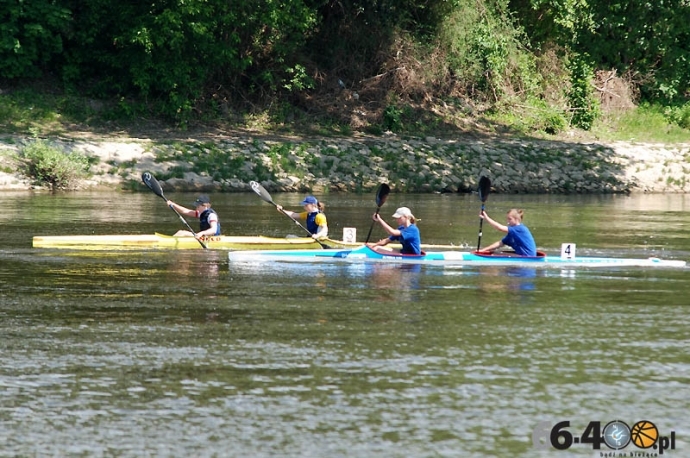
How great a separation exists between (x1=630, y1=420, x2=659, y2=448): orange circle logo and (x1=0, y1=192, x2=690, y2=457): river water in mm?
91

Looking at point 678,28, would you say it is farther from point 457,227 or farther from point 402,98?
point 457,227

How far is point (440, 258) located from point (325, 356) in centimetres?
841

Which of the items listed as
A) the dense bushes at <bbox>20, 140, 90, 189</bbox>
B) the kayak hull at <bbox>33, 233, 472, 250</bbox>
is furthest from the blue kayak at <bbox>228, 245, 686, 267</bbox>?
the dense bushes at <bbox>20, 140, 90, 189</bbox>

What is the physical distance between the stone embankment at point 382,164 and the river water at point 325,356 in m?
16.2

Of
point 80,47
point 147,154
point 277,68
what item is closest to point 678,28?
point 277,68

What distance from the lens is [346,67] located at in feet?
150

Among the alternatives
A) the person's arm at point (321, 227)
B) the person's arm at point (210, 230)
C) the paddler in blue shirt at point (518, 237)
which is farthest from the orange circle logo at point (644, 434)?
the person's arm at point (210, 230)

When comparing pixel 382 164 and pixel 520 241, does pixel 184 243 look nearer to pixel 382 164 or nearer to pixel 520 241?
pixel 520 241

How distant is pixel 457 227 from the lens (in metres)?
28.0

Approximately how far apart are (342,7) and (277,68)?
3.50 m

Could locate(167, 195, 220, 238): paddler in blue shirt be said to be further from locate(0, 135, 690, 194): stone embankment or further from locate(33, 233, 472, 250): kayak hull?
locate(0, 135, 690, 194): stone embankment

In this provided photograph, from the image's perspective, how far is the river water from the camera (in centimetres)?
957

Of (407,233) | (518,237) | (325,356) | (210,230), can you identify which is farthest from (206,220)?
(325,356)

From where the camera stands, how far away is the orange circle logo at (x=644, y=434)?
950 centimetres
